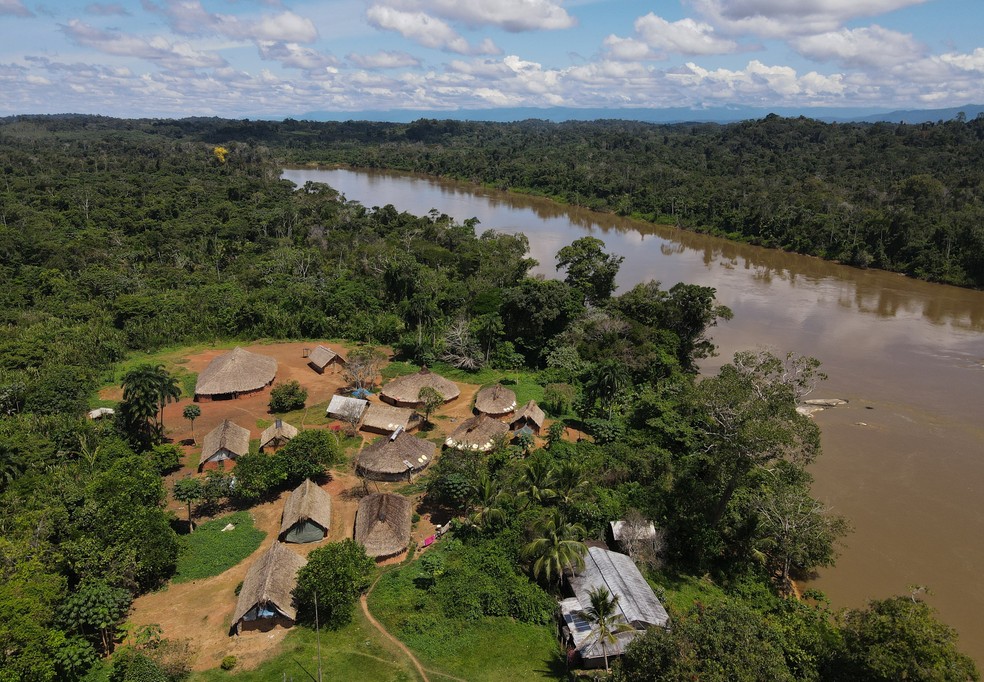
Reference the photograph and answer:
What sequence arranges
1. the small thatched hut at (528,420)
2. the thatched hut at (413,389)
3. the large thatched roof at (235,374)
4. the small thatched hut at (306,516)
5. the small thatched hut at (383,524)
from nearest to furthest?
the small thatched hut at (383,524)
the small thatched hut at (306,516)
the small thatched hut at (528,420)
the thatched hut at (413,389)
the large thatched roof at (235,374)

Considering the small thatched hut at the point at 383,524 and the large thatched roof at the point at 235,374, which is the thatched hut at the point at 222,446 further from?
the small thatched hut at the point at 383,524

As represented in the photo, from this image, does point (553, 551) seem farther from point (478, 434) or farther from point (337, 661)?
point (478, 434)

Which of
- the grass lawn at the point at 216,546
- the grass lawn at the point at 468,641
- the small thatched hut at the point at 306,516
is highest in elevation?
the small thatched hut at the point at 306,516

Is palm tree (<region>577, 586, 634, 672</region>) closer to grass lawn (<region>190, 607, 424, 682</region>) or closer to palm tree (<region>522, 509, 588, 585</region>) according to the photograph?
palm tree (<region>522, 509, 588, 585</region>)

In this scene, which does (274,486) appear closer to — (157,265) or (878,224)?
(157,265)

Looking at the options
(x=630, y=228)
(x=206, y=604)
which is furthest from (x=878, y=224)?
(x=206, y=604)

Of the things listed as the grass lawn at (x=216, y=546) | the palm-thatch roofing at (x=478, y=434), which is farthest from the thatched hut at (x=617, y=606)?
the grass lawn at (x=216, y=546)
